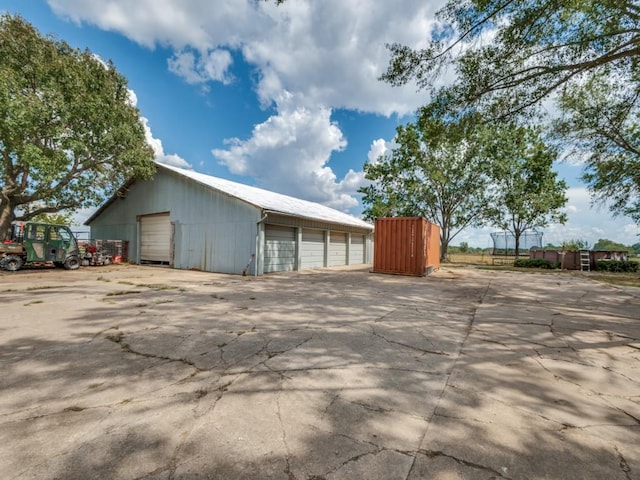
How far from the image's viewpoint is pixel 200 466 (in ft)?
5.20

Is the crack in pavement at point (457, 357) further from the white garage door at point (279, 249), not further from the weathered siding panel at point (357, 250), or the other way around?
the weathered siding panel at point (357, 250)

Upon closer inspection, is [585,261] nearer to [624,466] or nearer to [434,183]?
[434,183]

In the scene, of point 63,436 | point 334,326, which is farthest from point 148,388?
point 334,326

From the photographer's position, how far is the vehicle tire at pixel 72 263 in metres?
12.7

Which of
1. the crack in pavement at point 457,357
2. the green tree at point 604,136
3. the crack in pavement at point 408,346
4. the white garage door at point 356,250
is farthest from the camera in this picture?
the white garage door at point 356,250

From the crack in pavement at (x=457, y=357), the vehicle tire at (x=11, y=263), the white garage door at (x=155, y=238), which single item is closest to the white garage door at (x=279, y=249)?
the white garage door at (x=155, y=238)

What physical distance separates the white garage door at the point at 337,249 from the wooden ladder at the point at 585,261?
50.5 ft

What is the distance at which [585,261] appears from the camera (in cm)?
1806

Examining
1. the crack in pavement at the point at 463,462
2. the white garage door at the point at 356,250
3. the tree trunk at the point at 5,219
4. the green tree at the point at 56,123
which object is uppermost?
the green tree at the point at 56,123

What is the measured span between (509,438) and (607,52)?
9.11 meters

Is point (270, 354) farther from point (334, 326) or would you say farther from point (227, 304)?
point (227, 304)

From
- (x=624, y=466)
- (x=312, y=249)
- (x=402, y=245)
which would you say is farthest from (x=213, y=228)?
(x=624, y=466)

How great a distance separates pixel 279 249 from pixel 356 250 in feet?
26.0

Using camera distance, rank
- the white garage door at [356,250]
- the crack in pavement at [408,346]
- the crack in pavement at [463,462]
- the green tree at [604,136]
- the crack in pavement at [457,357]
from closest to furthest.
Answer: the crack in pavement at [463,462]
the crack in pavement at [457,357]
the crack in pavement at [408,346]
the green tree at [604,136]
the white garage door at [356,250]
